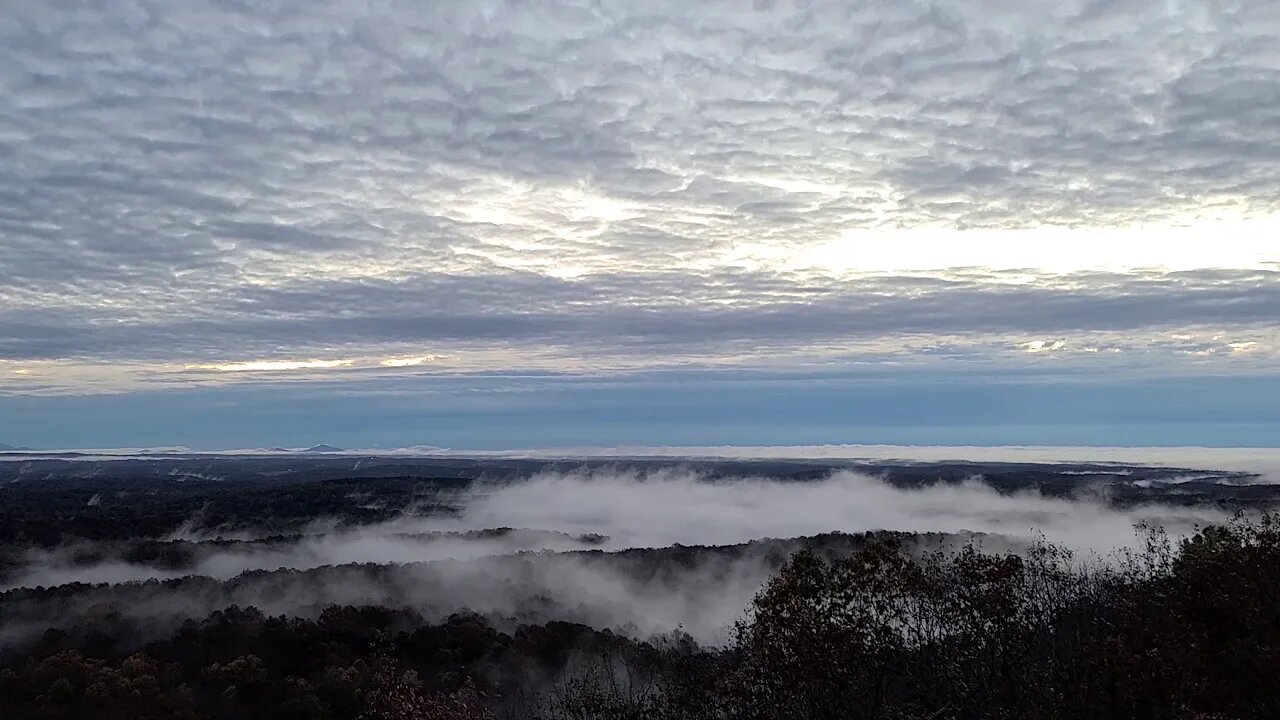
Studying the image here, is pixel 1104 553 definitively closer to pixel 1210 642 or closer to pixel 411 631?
pixel 411 631

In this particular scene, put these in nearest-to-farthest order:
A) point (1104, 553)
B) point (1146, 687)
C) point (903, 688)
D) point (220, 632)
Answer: point (1146, 687), point (903, 688), point (220, 632), point (1104, 553)

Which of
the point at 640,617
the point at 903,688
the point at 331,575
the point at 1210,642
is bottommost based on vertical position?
the point at 640,617

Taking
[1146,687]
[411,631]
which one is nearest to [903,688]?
[1146,687]

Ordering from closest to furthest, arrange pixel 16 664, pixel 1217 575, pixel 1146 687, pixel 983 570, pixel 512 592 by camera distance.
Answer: pixel 1146 687
pixel 1217 575
pixel 983 570
pixel 16 664
pixel 512 592

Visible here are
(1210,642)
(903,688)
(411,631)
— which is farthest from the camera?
(411,631)

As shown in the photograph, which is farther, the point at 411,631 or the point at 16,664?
the point at 411,631

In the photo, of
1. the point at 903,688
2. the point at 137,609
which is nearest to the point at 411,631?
the point at 137,609

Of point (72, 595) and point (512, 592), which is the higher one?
point (72, 595)

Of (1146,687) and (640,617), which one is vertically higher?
(1146,687)

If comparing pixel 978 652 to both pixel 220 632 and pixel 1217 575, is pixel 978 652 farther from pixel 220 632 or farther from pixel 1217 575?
pixel 220 632
